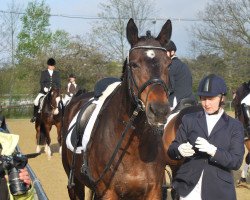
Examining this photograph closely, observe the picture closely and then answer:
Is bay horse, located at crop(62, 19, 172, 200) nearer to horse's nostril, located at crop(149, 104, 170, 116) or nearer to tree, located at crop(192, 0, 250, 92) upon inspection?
horse's nostril, located at crop(149, 104, 170, 116)

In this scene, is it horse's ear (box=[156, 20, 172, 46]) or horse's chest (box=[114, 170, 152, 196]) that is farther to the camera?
horse's ear (box=[156, 20, 172, 46])

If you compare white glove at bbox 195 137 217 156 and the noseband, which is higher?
the noseband

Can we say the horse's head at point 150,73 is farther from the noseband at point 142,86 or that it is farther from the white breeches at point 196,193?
the white breeches at point 196,193

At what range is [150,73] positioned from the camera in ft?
13.2

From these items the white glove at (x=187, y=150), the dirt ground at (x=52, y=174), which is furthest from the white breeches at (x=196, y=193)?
the dirt ground at (x=52, y=174)

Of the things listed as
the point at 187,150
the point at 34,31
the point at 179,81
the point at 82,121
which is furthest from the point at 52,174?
the point at 34,31

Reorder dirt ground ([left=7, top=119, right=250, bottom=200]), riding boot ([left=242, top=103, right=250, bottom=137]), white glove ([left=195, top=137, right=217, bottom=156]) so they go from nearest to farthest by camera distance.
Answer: white glove ([left=195, top=137, right=217, bottom=156])
riding boot ([left=242, top=103, right=250, bottom=137])
dirt ground ([left=7, top=119, right=250, bottom=200])

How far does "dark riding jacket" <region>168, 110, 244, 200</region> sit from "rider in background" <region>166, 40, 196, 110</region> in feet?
9.57

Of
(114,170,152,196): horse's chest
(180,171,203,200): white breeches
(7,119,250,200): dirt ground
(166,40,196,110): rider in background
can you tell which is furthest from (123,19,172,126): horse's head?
(7,119,250,200): dirt ground

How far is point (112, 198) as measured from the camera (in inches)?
177

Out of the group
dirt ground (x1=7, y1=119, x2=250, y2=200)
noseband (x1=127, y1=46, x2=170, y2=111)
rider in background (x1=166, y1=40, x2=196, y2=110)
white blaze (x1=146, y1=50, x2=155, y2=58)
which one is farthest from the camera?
dirt ground (x1=7, y1=119, x2=250, y2=200)

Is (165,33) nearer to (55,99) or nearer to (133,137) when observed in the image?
(133,137)

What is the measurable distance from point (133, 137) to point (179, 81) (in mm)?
2688

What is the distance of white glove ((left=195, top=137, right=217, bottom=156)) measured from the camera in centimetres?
369
